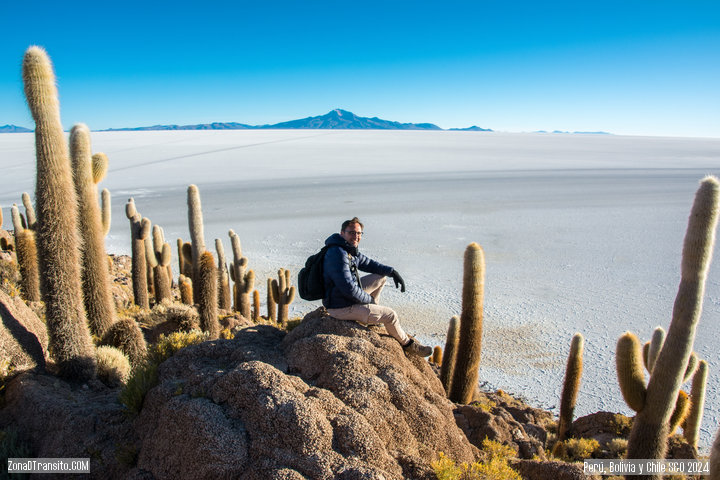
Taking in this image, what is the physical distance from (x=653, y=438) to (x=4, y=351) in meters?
5.99

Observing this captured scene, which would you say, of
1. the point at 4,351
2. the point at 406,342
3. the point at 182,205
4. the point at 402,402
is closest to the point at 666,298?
the point at 406,342

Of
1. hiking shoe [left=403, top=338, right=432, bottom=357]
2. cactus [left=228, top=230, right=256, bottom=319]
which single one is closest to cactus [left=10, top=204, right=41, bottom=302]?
cactus [left=228, top=230, right=256, bottom=319]

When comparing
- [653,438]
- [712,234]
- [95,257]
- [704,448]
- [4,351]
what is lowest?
[704,448]

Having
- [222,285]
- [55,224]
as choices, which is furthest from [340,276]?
[222,285]

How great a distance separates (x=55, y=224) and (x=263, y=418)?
11.2 ft

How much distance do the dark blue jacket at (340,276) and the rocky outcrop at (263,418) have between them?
10.6 inches

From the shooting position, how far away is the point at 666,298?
11.0m

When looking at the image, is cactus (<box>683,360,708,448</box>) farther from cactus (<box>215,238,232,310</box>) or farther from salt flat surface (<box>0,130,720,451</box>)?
cactus (<box>215,238,232,310</box>)

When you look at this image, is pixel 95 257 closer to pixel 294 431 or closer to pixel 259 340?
pixel 259 340

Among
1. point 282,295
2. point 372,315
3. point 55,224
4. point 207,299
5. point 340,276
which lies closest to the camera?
point 340,276

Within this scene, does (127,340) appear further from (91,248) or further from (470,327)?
(470,327)

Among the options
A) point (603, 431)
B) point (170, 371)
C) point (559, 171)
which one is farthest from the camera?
point (559, 171)

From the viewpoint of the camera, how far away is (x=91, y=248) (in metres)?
5.86

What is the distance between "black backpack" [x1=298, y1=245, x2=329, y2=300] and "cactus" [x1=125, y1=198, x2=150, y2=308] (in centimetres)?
529
